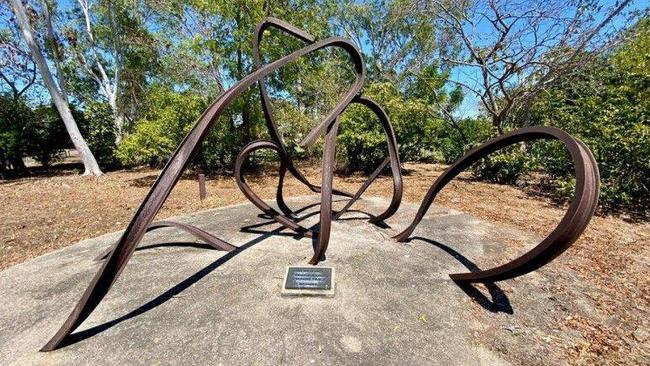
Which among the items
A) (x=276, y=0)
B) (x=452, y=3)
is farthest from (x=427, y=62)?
(x=276, y=0)

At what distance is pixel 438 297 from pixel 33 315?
4.27m

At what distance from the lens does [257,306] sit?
3.18 meters

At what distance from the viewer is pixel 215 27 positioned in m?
11.3

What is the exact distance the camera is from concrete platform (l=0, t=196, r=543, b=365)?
8.52ft

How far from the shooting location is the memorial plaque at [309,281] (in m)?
3.37

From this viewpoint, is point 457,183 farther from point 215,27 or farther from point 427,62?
point 427,62

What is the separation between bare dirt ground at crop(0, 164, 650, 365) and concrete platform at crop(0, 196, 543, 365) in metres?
0.68

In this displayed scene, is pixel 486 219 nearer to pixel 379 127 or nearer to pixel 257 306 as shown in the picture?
pixel 257 306

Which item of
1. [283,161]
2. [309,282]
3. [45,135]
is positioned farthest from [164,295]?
[45,135]

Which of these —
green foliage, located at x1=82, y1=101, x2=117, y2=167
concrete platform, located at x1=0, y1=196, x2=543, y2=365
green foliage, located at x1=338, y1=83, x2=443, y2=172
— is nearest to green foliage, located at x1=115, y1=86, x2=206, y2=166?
green foliage, located at x1=338, y1=83, x2=443, y2=172

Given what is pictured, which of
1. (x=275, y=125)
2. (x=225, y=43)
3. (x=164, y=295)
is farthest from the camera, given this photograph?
(x=225, y=43)

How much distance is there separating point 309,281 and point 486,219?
487cm

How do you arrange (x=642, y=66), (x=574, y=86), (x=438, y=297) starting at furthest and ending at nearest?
(x=574, y=86) < (x=642, y=66) < (x=438, y=297)

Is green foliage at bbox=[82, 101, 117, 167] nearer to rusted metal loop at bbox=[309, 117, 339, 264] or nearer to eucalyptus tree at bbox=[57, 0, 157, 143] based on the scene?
eucalyptus tree at bbox=[57, 0, 157, 143]
